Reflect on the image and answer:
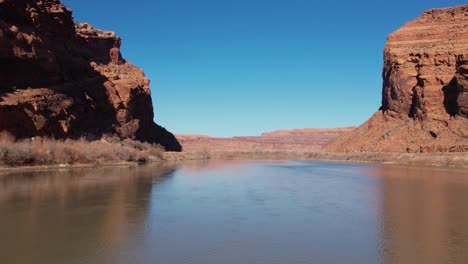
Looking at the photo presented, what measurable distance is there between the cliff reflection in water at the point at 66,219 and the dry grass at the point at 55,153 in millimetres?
8470

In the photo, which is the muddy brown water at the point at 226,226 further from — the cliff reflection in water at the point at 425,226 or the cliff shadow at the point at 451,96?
the cliff shadow at the point at 451,96

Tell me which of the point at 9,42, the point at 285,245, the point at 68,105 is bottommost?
the point at 285,245

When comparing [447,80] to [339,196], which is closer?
[339,196]

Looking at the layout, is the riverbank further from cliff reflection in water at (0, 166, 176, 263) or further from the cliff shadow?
cliff reflection in water at (0, 166, 176, 263)

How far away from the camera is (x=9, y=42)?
33.8 metres

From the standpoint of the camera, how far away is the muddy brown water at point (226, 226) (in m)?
7.92

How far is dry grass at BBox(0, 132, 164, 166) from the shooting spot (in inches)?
1037

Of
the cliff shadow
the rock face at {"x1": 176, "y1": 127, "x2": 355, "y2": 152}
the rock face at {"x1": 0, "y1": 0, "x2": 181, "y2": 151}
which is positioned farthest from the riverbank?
the rock face at {"x1": 176, "y1": 127, "x2": 355, "y2": 152}

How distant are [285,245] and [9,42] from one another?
32.3 m

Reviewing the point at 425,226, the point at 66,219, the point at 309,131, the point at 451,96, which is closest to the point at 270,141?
the point at 309,131

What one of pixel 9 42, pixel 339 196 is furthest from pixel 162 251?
pixel 9 42

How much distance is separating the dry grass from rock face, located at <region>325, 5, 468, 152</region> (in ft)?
123

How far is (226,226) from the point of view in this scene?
1070cm

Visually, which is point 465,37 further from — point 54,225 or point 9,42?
point 54,225
